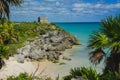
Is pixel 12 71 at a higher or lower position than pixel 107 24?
lower

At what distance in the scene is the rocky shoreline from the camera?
1591 inches

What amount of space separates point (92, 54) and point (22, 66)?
739 inches

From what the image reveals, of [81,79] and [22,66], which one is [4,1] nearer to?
[81,79]

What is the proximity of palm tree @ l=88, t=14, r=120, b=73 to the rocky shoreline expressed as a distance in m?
20.2

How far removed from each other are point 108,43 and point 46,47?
32911 millimetres

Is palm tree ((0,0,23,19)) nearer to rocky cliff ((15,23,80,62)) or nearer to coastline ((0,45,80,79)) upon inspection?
coastline ((0,45,80,79))

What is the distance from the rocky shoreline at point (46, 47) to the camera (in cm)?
4041

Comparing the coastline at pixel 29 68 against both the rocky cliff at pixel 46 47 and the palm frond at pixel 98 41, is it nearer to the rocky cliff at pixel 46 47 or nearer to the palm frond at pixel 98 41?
the rocky cliff at pixel 46 47

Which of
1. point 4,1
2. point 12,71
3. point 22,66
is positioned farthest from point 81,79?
point 22,66

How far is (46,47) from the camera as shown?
4909 centimetres

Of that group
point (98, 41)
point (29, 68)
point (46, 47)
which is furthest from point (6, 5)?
point (46, 47)

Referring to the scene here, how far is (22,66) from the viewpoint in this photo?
3503cm

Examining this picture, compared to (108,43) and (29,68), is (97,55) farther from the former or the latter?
(29,68)

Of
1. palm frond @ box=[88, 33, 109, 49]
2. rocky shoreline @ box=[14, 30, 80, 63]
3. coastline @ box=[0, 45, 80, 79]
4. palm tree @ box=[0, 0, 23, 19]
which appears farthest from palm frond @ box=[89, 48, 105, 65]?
rocky shoreline @ box=[14, 30, 80, 63]
